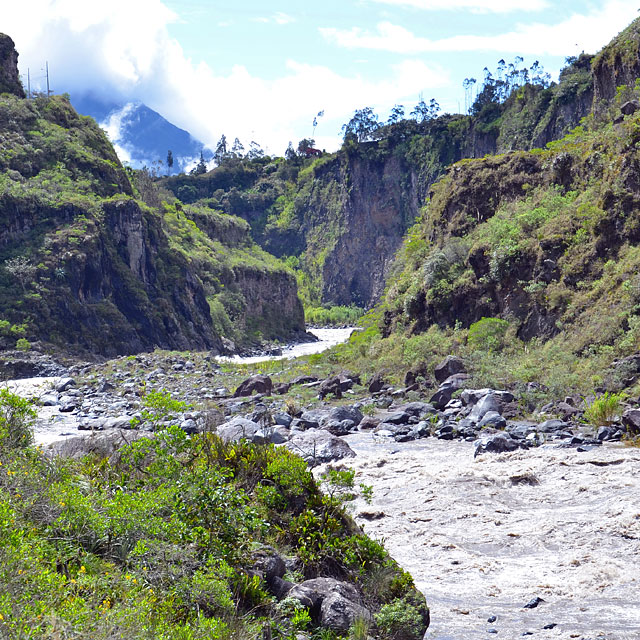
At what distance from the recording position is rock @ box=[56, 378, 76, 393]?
28.5m

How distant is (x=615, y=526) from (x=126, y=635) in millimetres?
7747

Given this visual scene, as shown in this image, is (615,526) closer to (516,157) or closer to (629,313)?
(629,313)

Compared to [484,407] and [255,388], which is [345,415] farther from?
[255,388]

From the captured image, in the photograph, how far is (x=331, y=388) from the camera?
2445cm

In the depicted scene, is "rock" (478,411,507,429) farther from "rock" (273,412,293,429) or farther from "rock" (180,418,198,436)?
"rock" (180,418,198,436)

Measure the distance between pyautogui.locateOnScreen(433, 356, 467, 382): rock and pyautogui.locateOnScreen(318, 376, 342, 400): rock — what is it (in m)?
3.72

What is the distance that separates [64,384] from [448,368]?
17076 mm

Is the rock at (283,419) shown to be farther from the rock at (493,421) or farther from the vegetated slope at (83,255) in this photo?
the vegetated slope at (83,255)

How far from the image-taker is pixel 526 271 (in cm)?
2492

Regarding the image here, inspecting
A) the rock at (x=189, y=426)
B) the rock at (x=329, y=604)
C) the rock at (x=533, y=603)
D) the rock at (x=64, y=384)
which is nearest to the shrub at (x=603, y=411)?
the rock at (x=533, y=603)

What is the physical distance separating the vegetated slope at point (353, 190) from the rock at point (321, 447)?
77113mm

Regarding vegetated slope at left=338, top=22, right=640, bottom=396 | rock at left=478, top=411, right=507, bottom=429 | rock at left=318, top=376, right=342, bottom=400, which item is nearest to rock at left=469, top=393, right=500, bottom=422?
rock at left=478, top=411, right=507, bottom=429

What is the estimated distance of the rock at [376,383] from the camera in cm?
2386

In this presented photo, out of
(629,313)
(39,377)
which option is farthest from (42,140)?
(629,313)
